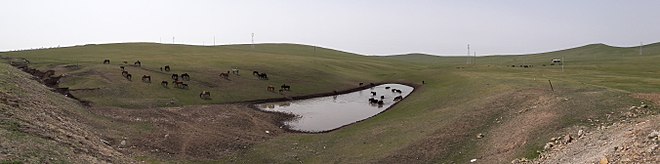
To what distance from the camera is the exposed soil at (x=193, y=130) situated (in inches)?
1145

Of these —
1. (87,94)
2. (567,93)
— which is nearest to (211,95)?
(87,94)

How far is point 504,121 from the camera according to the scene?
92.7ft

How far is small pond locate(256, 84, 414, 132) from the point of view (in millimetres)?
42281

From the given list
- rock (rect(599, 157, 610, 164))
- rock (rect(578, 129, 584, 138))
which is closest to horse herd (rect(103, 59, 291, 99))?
rock (rect(578, 129, 584, 138))

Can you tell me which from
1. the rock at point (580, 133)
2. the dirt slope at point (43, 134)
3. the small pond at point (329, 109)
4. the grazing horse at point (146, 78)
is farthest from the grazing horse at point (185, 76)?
the rock at point (580, 133)

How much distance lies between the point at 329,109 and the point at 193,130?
63.8 ft

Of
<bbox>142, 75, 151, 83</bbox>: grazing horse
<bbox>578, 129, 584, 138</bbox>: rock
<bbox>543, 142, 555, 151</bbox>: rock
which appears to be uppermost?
<bbox>142, 75, 151, 83</bbox>: grazing horse

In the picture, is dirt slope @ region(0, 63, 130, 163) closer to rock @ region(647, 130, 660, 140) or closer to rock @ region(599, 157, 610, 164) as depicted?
rock @ region(599, 157, 610, 164)

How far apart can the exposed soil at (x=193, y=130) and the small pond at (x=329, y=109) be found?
Answer: 96.1 inches

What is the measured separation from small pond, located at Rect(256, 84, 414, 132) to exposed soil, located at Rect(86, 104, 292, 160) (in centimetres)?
244

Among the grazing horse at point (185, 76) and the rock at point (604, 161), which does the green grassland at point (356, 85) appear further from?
the rock at point (604, 161)

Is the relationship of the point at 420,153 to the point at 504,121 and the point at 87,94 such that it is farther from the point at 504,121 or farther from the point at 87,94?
the point at 87,94

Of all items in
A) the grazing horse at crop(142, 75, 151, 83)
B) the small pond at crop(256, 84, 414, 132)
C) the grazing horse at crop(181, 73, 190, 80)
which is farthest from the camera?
the grazing horse at crop(181, 73, 190, 80)

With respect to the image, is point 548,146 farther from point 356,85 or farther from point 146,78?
point 356,85
